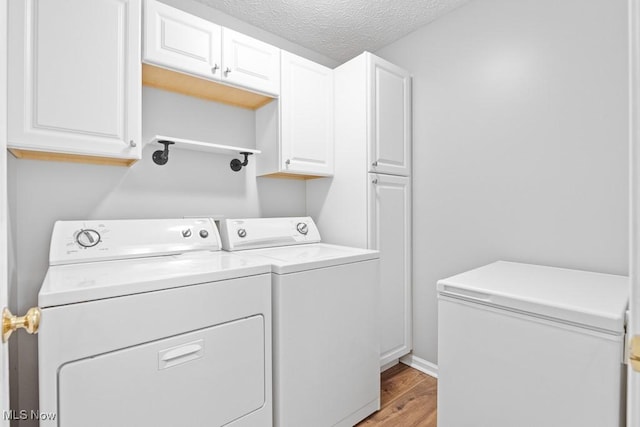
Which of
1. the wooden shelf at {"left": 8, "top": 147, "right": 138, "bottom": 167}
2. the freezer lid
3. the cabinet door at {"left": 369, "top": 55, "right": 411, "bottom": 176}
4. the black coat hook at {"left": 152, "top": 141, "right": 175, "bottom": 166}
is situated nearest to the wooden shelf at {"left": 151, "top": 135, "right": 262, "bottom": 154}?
the black coat hook at {"left": 152, "top": 141, "right": 175, "bottom": 166}

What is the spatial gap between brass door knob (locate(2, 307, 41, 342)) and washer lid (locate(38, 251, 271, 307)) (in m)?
0.45

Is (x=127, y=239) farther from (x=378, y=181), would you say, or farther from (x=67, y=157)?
→ (x=378, y=181)

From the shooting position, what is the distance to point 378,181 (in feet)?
7.13

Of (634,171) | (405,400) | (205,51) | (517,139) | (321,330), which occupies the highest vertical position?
(205,51)

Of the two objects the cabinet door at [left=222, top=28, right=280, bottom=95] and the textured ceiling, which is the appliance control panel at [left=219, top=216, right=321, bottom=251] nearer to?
the cabinet door at [left=222, top=28, right=280, bottom=95]

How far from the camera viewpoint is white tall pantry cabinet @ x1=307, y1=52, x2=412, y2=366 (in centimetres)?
213

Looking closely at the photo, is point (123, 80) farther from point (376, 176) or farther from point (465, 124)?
point (465, 124)

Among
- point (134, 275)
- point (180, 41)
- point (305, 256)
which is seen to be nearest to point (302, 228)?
point (305, 256)

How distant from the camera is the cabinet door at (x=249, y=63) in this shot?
1.82 meters

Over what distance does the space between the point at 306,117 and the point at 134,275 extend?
1.45 m

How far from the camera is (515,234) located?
1.88 meters

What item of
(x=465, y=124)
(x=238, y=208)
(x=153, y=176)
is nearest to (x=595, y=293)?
(x=465, y=124)

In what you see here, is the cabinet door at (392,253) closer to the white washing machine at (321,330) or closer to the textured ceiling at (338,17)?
the white washing machine at (321,330)

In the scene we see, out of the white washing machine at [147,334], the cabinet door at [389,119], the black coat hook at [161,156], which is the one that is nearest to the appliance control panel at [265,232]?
the white washing machine at [147,334]
